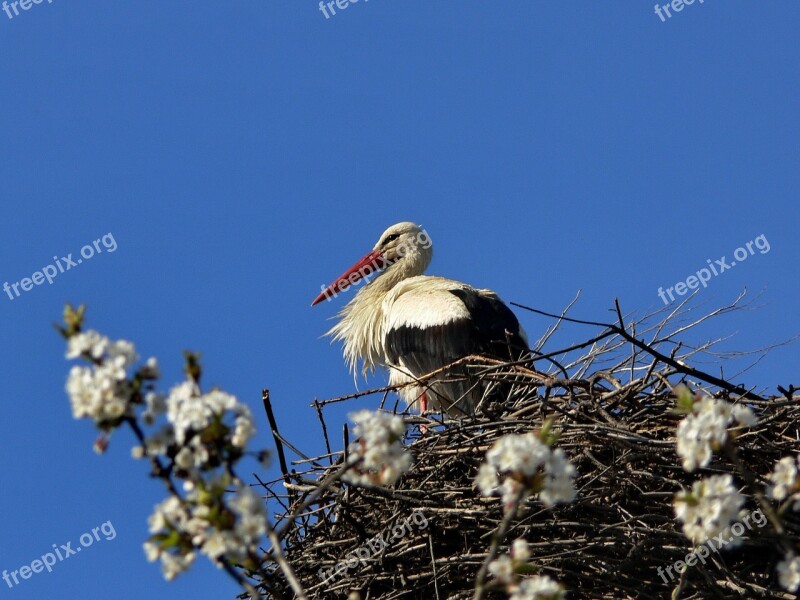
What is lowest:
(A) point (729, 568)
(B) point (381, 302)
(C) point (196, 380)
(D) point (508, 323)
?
(A) point (729, 568)

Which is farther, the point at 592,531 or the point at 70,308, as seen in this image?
the point at 592,531

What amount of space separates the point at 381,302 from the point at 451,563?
7.90 ft

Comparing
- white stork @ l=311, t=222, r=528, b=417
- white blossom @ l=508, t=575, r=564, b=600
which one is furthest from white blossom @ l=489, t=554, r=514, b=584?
white stork @ l=311, t=222, r=528, b=417

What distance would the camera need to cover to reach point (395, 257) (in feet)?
18.9

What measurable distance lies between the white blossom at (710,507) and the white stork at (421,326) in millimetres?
2673

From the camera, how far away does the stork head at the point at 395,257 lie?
5.66m

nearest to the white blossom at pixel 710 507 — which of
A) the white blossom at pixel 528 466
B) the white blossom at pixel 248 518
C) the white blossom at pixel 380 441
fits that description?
the white blossom at pixel 528 466

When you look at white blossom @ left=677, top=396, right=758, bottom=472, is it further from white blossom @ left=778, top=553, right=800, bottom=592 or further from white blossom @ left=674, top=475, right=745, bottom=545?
white blossom @ left=778, top=553, right=800, bottom=592

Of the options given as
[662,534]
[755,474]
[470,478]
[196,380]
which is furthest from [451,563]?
[196,380]

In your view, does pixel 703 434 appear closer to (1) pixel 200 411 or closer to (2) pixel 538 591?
(2) pixel 538 591

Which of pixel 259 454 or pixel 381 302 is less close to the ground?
pixel 381 302

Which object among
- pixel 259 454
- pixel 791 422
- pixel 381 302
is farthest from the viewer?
pixel 381 302

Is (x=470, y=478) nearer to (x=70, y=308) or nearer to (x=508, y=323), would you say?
(x=508, y=323)

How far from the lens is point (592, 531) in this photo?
9.96 feet
